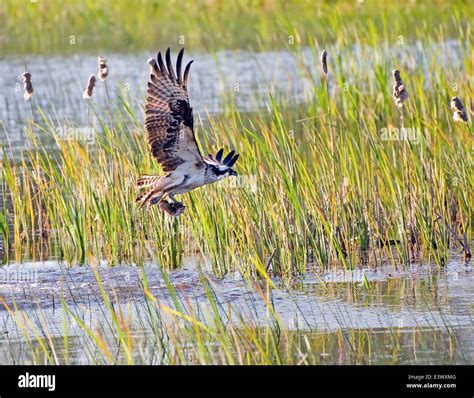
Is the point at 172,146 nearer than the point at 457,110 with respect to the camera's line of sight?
Yes

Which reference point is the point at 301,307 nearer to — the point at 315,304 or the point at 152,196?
the point at 315,304

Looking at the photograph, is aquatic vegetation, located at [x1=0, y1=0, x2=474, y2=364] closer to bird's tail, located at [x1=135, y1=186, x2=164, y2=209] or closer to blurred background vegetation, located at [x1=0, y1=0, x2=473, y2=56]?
bird's tail, located at [x1=135, y1=186, x2=164, y2=209]

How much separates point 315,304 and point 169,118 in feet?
4.85

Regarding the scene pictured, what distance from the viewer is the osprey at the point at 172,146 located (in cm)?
744

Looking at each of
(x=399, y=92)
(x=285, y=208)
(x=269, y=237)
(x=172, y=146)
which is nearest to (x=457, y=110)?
(x=399, y=92)

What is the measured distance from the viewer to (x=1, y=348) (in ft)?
21.7

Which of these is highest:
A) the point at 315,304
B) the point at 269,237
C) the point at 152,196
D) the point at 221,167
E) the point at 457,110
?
the point at 457,110

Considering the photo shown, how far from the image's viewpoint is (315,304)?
734 centimetres

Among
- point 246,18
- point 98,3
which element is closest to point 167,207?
point 246,18

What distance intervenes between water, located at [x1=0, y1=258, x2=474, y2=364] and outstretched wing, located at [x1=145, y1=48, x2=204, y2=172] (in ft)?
2.75

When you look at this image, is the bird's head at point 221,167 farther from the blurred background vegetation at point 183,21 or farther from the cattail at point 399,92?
the blurred background vegetation at point 183,21
